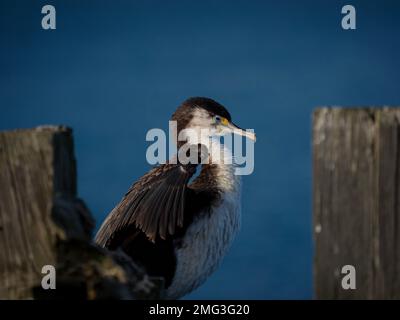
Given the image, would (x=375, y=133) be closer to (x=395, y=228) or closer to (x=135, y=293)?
(x=395, y=228)

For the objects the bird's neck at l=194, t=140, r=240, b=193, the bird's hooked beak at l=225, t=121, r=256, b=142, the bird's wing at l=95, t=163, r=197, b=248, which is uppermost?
the bird's hooked beak at l=225, t=121, r=256, b=142

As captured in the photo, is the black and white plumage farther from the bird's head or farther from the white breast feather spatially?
the bird's head

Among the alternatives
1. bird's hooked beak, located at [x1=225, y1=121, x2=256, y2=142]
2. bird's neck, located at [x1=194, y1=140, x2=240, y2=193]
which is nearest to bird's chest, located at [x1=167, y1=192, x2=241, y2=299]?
bird's neck, located at [x1=194, y1=140, x2=240, y2=193]

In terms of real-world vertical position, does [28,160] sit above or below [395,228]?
above

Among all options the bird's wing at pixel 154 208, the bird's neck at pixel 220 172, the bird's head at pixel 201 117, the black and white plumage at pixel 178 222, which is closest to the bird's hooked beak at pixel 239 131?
the bird's head at pixel 201 117

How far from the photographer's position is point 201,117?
5.51 metres

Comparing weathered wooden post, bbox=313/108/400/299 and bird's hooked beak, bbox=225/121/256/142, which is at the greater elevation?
bird's hooked beak, bbox=225/121/256/142

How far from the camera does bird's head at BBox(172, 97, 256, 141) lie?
18.0 feet

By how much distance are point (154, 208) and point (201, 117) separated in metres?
1.66

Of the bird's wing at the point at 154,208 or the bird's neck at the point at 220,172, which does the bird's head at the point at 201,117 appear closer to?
the bird's neck at the point at 220,172

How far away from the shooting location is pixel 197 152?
200 inches
